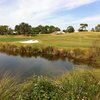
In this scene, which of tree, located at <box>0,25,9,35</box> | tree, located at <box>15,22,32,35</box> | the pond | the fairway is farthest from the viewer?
tree, located at <box>0,25,9,35</box>

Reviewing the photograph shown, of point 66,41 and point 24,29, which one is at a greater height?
point 24,29

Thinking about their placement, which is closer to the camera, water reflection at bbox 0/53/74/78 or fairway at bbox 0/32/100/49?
water reflection at bbox 0/53/74/78

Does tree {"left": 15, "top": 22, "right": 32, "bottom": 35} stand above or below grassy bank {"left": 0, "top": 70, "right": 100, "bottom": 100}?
below

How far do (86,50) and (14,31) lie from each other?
77.5 meters

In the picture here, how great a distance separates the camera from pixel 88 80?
296 inches

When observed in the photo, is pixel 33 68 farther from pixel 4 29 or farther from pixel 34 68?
pixel 4 29

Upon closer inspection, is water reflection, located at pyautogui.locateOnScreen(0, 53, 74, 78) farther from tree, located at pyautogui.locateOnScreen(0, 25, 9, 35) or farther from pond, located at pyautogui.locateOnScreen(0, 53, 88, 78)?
tree, located at pyautogui.locateOnScreen(0, 25, 9, 35)

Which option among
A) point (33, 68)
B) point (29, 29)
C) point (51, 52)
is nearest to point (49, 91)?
point (33, 68)

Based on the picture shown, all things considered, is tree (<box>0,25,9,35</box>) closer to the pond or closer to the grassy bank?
the pond

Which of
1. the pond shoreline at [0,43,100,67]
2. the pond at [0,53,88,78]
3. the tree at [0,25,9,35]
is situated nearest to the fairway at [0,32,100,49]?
the pond shoreline at [0,43,100,67]

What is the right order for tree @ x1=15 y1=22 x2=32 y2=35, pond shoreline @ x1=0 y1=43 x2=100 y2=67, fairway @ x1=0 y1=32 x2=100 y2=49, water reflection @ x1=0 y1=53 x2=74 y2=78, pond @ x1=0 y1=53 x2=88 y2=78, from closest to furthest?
pond @ x1=0 y1=53 x2=88 y2=78 < water reflection @ x1=0 y1=53 x2=74 y2=78 < pond shoreline @ x1=0 y1=43 x2=100 y2=67 < fairway @ x1=0 y1=32 x2=100 y2=49 < tree @ x1=15 y1=22 x2=32 y2=35

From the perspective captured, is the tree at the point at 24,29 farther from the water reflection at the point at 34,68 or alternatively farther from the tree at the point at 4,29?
the water reflection at the point at 34,68

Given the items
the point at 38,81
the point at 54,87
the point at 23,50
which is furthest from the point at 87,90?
the point at 23,50

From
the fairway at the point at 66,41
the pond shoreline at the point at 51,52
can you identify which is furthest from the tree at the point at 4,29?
the pond shoreline at the point at 51,52
